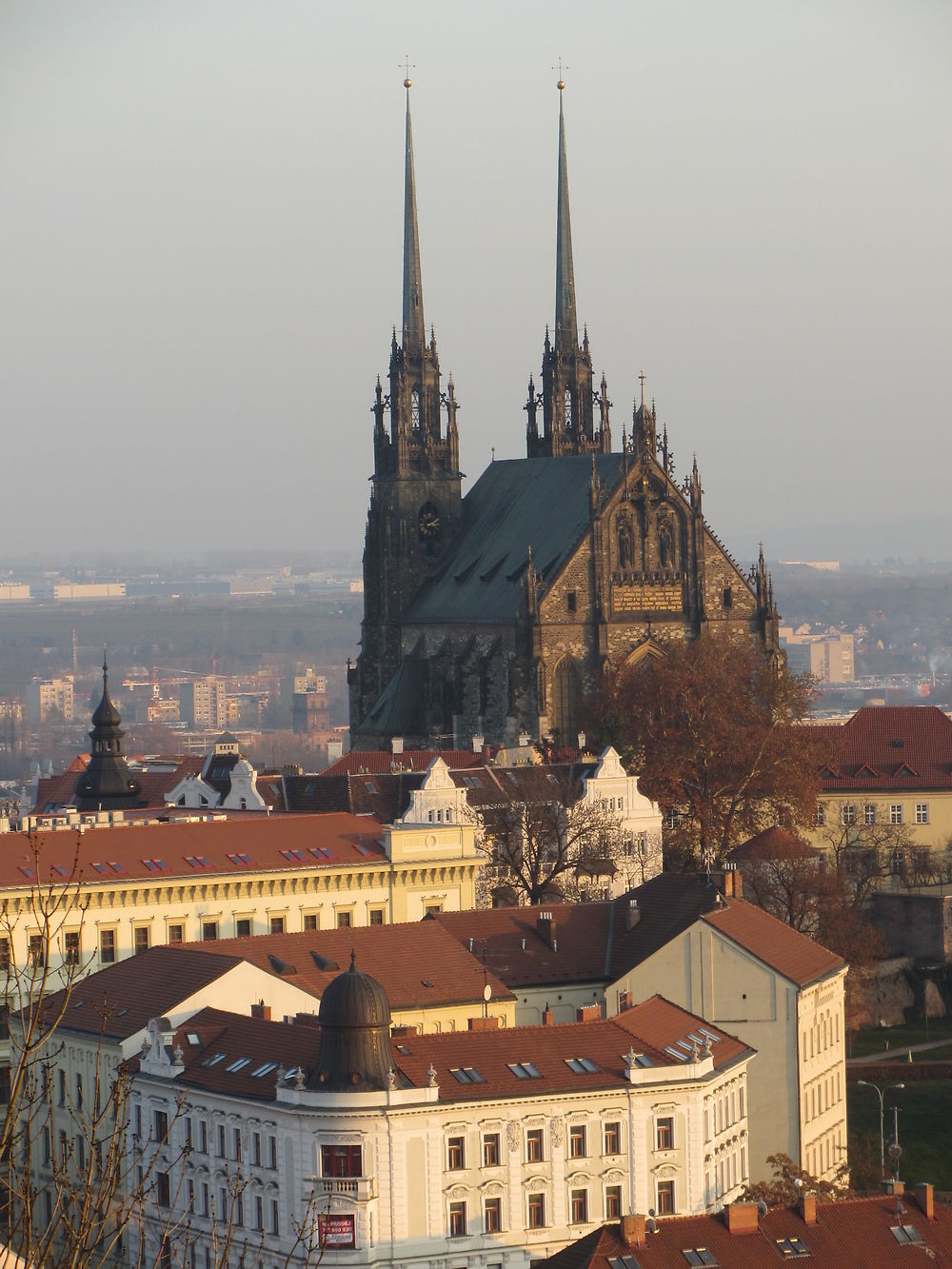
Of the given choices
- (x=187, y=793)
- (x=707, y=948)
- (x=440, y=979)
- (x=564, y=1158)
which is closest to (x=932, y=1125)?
(x=707, y=948)

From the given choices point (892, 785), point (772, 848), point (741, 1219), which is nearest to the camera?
point (741, 1219)

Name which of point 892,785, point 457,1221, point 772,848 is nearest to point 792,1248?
point 457,1221

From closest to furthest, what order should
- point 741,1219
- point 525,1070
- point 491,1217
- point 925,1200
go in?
point 741,1219, point 925,1200, point 491,1217, point 525,1070

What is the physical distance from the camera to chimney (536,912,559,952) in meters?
91.0

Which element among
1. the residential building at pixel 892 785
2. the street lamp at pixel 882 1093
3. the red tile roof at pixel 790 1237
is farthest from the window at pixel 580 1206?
the residential building at pixel 892 785

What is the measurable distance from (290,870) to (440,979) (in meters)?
16.1

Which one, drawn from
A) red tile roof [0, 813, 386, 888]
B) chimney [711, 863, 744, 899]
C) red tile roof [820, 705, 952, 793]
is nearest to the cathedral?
red tile roof [820, 705, 952, 793]

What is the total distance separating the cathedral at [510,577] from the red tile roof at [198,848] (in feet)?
98.0

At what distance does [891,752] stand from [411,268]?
39929 millimetres

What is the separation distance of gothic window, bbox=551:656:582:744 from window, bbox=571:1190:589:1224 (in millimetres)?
64695

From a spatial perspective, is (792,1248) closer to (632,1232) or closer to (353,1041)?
(632,1232)

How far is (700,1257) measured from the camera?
199ft

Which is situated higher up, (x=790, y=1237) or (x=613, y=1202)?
(x=790, y=1237)

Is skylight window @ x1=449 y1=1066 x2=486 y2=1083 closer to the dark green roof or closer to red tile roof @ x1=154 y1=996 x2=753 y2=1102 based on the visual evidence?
red tile roof @ x1=154 y1=996 x2=753 y2=1102
